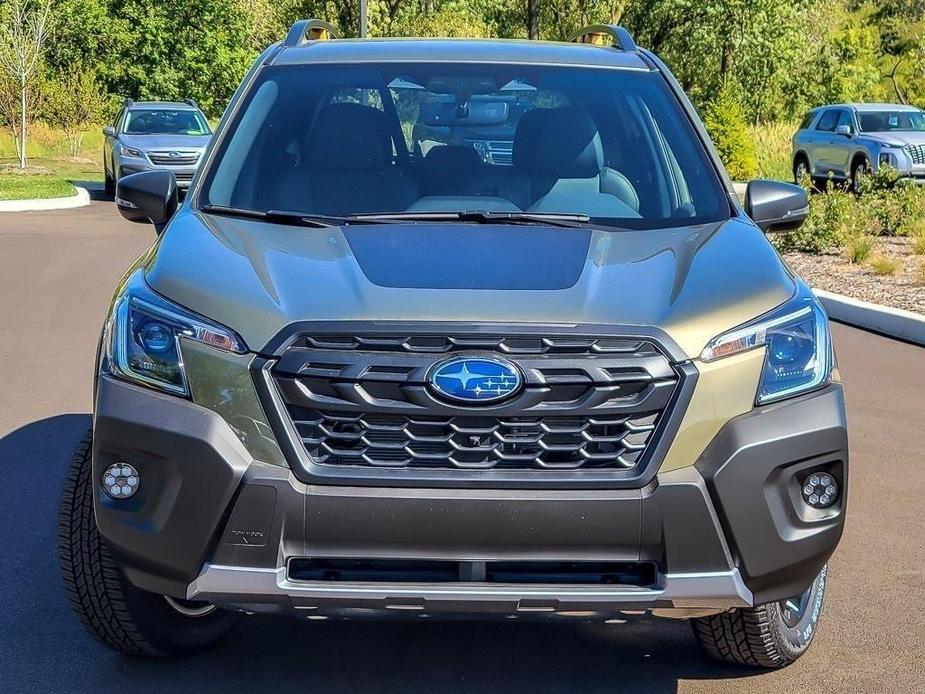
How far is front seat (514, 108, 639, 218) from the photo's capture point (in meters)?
4.47

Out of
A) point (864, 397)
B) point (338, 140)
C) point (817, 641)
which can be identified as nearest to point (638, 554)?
point (817, 641)

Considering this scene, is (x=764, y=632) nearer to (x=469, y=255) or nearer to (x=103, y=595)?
(x=469, y=255)

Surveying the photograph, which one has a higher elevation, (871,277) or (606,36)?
(606,36)

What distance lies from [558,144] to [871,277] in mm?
9443

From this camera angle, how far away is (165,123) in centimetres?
2461

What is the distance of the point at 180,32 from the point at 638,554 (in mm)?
38662

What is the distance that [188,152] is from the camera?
23.2 metres

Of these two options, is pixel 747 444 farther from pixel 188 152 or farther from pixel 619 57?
pixel 188 152

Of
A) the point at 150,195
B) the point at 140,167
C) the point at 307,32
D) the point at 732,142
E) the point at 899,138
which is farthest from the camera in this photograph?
the point at 732,142

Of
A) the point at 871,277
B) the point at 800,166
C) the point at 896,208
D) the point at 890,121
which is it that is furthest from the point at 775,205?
the point at 800,166

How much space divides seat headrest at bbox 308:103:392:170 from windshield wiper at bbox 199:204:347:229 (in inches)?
16.8

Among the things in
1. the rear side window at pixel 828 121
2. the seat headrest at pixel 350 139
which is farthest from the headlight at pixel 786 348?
the rear side window at pixel 828 121

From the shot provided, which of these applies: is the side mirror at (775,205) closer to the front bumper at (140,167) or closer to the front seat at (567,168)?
the front seat at (567,168)

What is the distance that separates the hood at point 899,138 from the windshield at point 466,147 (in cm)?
2124
